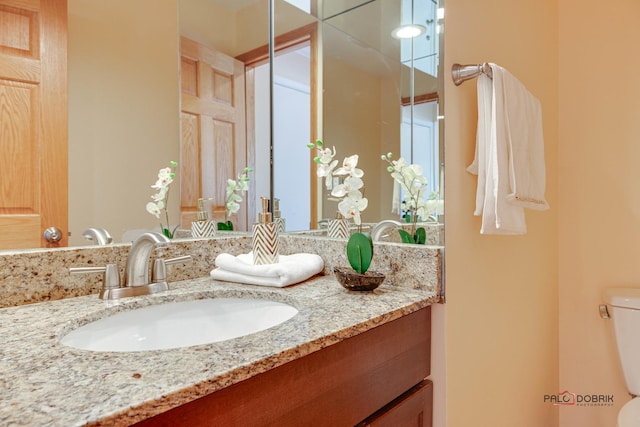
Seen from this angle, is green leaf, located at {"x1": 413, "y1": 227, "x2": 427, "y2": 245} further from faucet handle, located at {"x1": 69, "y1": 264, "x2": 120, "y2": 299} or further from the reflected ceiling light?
faucet handle, located at {"x1": 69, "y1": 264, "x2": 120, "y2": 299}

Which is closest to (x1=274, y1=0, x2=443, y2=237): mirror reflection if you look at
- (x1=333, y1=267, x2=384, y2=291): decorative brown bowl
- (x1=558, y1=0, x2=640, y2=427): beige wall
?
(x1=333, y1=267, x2=384, y2=291): decorative brown bowl

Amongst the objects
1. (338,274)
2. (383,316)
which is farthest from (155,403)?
(338,274)

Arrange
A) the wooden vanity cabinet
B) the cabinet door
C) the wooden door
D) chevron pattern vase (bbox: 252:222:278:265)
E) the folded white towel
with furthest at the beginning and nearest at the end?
the wooden door
chevron pattern vase (bbox: 252:222:278:265)
the folded white towel
the cabinet door
the wooden vanity cabinet

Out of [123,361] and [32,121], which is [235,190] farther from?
[123,361]

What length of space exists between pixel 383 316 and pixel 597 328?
1.40m

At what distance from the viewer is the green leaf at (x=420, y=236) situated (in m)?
1.11

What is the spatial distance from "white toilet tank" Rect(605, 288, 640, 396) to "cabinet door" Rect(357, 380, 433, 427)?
39.4 inches

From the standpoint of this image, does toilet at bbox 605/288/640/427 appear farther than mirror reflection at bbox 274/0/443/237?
Yes

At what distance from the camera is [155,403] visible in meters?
0.41

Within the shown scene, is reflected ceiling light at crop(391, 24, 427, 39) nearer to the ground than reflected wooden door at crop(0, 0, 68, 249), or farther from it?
farther from it

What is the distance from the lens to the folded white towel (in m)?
0.99

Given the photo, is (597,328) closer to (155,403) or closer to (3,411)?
(155,403)

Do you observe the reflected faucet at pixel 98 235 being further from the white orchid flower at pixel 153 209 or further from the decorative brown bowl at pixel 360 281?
the decorative brown bowl at pixel 360 281

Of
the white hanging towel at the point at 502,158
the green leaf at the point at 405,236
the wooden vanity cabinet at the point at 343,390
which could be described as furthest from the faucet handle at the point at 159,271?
the white hanging towel at the point at 502,158
